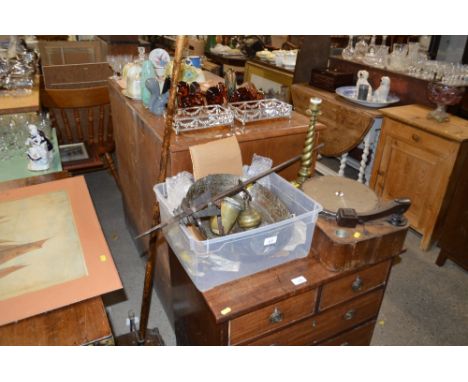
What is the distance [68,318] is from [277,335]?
61 centimetres

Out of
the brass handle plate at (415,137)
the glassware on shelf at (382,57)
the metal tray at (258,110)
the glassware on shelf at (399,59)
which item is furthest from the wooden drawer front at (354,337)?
the glassware on shelf at (382,57)

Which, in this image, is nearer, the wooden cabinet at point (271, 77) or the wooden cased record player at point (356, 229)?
the wooden cased record player at point (356, 229)

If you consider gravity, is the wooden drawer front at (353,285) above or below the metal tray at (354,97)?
below

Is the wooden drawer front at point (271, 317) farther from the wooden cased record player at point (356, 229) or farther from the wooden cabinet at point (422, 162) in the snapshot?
the wooden cabinet at point (422, 162)

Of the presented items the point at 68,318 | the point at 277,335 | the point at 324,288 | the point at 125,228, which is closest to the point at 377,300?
the point at 324,288

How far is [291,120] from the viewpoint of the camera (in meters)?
1.60

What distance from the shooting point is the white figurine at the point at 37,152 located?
76.2 inches

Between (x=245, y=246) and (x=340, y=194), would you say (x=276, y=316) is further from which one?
(x=340, y=194)

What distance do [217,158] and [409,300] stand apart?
147cm

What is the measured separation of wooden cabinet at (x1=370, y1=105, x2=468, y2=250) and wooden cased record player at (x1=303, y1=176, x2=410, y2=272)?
1.19m

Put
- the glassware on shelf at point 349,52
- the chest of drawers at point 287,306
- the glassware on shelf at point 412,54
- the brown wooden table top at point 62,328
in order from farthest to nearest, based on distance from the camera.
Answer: the glassware on shelf at point 349,52 < the glassware on shelf at point 412,54 < the chest of drawers at point 287,306 < the brown wooden table top at point 62,328

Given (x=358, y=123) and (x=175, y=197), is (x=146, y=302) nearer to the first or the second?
(x=175, y=197)

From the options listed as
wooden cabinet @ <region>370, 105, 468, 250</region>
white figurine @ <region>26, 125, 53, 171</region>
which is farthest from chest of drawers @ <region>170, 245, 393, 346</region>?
wooden cabinet @ <region>370, 105, 468, 250</region>

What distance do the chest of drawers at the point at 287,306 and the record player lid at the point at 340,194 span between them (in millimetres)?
186
